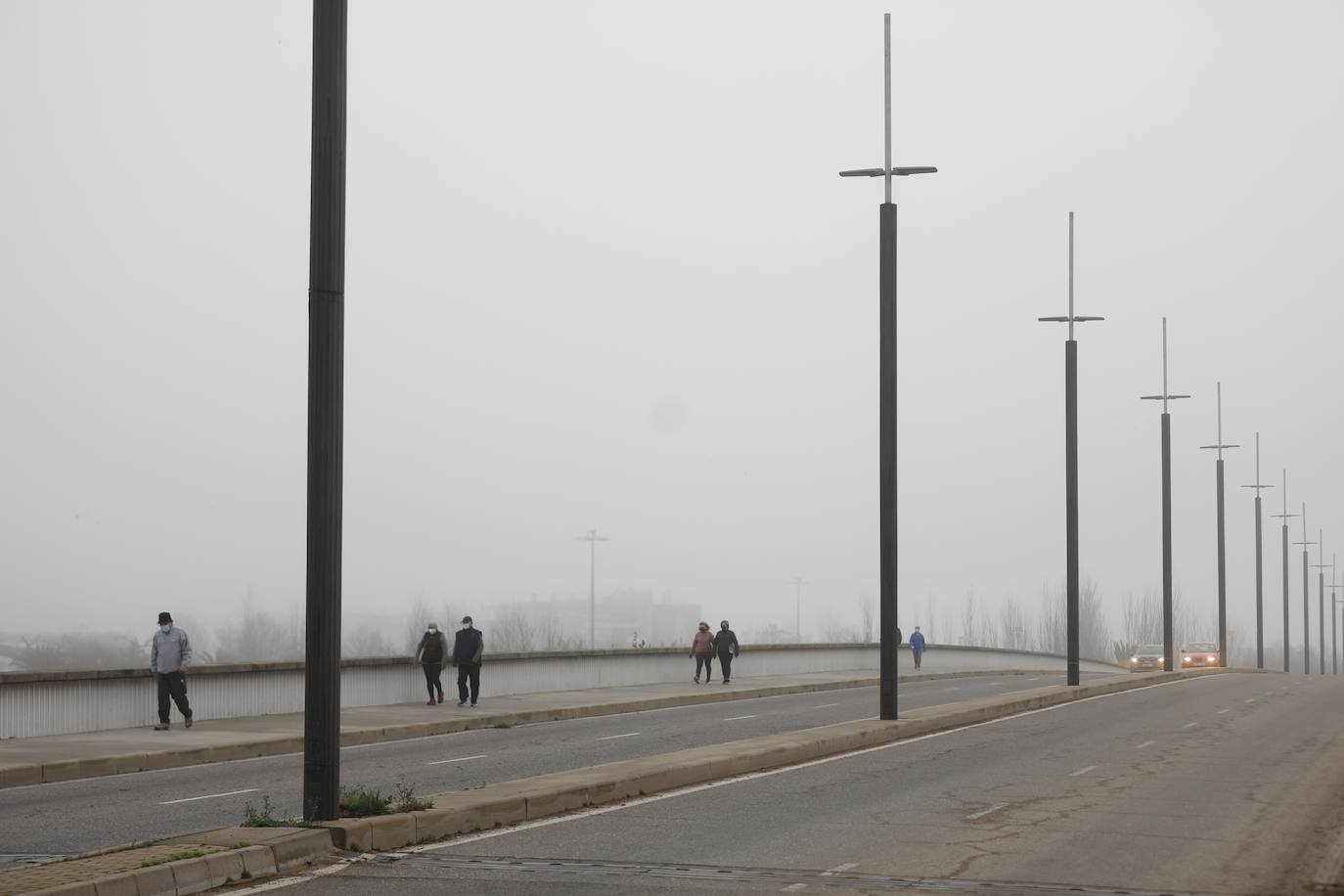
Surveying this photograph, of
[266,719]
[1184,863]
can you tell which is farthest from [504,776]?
[266,719]

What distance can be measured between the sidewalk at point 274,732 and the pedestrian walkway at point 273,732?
12 millimetres

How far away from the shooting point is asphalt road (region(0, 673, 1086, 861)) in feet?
46.7

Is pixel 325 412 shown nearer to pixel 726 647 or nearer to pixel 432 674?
pixel 432 674

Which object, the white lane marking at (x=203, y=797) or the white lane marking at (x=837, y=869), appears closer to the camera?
the white lane marking at (x=837, y=869)

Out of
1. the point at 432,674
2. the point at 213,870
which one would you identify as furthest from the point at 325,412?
the point at 432,674

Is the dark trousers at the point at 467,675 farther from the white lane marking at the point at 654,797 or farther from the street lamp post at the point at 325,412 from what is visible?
the street lamp post at the point at 325,412

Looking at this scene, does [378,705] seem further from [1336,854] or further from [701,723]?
[1336,854]

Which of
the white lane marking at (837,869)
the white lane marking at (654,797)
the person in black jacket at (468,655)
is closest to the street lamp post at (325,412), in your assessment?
the white lane marking at (654,797)

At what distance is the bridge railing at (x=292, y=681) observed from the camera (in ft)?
78.9

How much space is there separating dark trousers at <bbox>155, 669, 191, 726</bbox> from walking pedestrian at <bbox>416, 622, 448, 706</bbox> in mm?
7030

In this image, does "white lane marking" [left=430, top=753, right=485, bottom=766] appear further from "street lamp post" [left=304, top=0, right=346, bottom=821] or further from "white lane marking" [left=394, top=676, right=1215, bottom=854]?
"street lamp post" [left=304, top=0, right=346, bottom=821]

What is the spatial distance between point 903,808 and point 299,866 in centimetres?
587

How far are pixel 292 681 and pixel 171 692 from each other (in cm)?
432

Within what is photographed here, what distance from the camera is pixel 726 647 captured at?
4156cm
